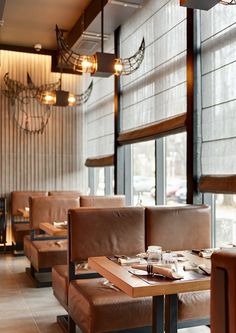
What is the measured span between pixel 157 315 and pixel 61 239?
11.3ft

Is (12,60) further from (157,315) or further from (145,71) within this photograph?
(157,315)

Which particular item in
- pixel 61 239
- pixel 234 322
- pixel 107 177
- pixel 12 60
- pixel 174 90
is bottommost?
pixel 61 239

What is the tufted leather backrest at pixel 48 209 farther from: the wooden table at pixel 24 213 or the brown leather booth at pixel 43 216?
the wooden table at pixel 24 213

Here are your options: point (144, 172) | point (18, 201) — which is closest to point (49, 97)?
point (144, 172)

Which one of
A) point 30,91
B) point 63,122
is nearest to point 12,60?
point 30,91

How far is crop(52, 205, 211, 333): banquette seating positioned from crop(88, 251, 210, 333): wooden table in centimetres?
40

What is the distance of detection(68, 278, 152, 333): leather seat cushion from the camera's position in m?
2.86

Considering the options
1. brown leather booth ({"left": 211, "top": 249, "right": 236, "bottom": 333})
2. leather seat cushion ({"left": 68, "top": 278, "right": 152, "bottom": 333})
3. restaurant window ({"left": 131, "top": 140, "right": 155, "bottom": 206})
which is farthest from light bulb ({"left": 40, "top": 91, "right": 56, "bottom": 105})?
brown leather booth ({"left": 211, "top": 249, "right": 236, "bottom": 333})

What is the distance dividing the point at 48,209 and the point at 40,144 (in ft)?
8.48

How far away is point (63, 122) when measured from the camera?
8352 mm

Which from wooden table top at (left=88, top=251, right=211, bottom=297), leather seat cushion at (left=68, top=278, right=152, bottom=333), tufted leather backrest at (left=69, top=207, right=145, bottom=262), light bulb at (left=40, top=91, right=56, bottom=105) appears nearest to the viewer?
wooden table top at (left=88, top=251, right=211, bottom=297)

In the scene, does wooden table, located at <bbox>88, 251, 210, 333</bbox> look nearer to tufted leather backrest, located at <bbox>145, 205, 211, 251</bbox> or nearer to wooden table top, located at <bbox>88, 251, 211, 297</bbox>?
wooden table top, located at <bbox>88, 251, 211, 297</bbox>

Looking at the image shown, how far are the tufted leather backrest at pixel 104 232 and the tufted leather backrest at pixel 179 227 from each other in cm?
13

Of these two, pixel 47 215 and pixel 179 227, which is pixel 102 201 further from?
pixel 179 227
